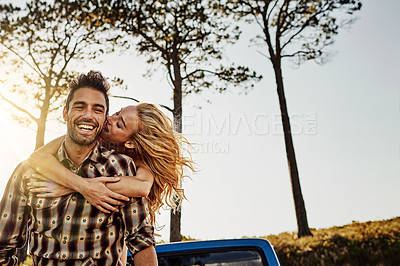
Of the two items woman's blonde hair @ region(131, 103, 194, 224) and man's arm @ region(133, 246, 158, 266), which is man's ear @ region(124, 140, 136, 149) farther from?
man's arm @ region(133, 246, 158, 266)

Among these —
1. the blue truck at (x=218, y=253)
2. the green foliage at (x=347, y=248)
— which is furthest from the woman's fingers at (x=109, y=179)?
the green foliage at (x=347, y=248)

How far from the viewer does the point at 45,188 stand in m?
2.09

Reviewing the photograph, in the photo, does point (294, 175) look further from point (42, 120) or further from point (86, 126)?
point (86, 126)

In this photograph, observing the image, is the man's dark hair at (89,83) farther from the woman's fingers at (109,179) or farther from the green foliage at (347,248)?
the green foliage at (347,248)

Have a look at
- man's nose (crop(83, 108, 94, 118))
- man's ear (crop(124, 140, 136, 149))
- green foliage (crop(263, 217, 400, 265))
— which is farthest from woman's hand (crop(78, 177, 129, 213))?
green foliage (crop(263, 217, 400, 265))

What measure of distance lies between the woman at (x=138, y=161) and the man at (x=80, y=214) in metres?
0.08

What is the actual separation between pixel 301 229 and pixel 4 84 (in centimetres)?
1172

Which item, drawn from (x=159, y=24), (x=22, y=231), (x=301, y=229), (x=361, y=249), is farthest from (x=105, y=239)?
(x=159, y=24)

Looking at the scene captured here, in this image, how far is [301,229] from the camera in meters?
12.2

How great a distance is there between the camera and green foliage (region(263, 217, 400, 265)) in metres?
9.49

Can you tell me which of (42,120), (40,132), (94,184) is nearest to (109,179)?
(94,184)

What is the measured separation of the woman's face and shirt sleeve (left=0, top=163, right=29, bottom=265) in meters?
0.63

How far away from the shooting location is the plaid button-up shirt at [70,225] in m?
2.00

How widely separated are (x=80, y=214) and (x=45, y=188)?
0.25 metres
